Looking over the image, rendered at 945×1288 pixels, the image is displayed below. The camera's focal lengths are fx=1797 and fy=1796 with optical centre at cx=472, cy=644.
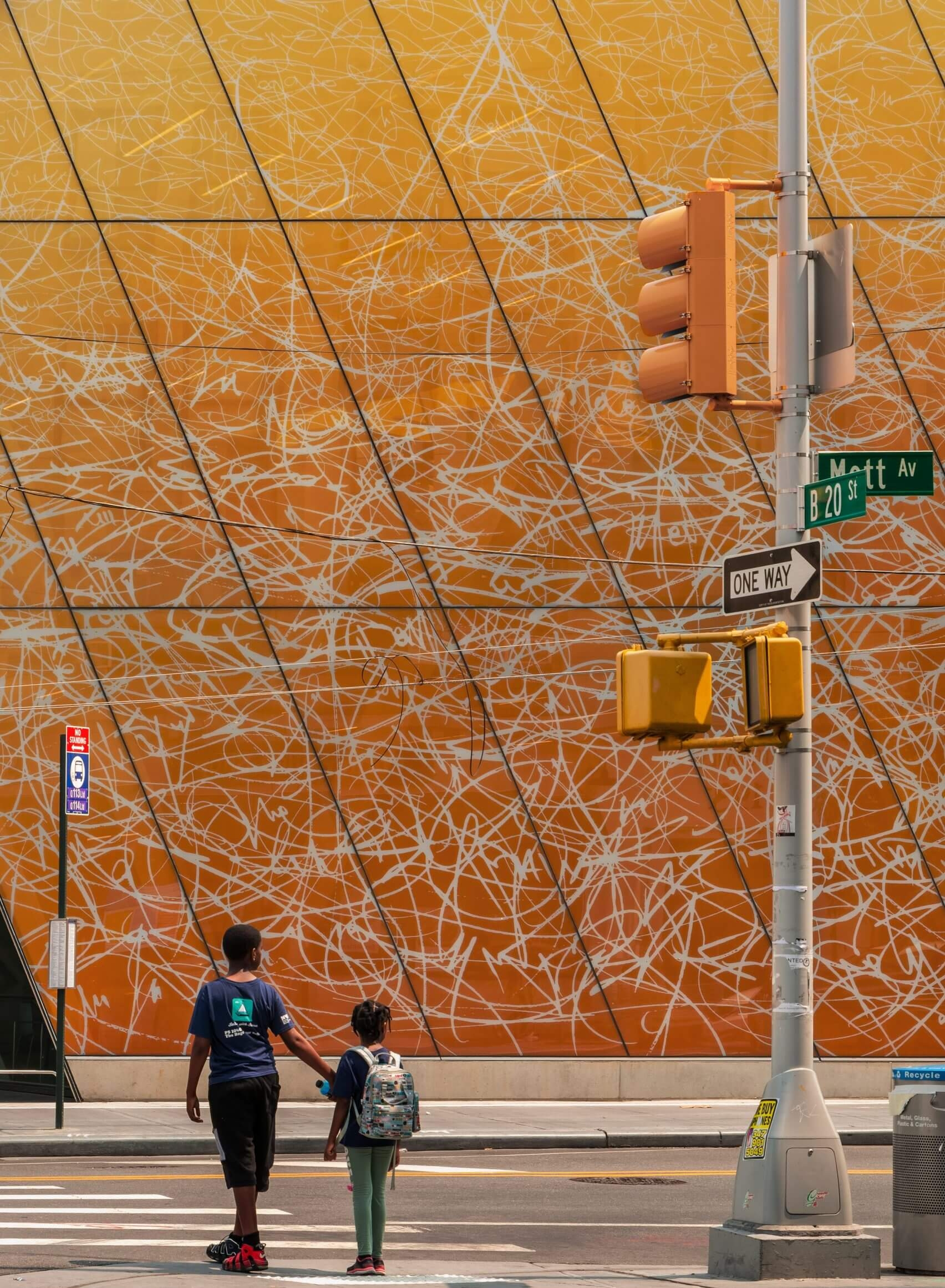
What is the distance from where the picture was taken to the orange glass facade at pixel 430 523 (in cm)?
1862

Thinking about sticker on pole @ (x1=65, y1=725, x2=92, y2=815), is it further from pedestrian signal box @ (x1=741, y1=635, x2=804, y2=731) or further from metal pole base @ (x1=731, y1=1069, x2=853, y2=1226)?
metal pole base @ (x1=731, y1=1069, x2=853, y2=1226)

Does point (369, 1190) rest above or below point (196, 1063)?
below

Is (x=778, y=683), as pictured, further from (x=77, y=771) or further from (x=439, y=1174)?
(x=77, y=771)

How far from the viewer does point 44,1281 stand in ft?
27.6

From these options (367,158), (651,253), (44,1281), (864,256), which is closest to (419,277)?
(367,158)

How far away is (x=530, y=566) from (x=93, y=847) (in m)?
5.45

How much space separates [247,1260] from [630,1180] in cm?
548

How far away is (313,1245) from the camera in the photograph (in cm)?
1032

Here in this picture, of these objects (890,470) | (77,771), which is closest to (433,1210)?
(890,470)

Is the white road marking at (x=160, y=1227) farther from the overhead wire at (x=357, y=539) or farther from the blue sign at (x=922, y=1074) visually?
the overhead wire at (x=357, y=539)

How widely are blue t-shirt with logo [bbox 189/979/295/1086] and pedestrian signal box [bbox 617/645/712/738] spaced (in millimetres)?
2346

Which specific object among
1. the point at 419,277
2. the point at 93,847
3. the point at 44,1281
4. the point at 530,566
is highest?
the point at 419,277

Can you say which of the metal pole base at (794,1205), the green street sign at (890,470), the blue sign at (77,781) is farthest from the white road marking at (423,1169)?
the green street sign at (890,470)

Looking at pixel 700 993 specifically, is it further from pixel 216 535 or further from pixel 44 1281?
pixel 44 1281
